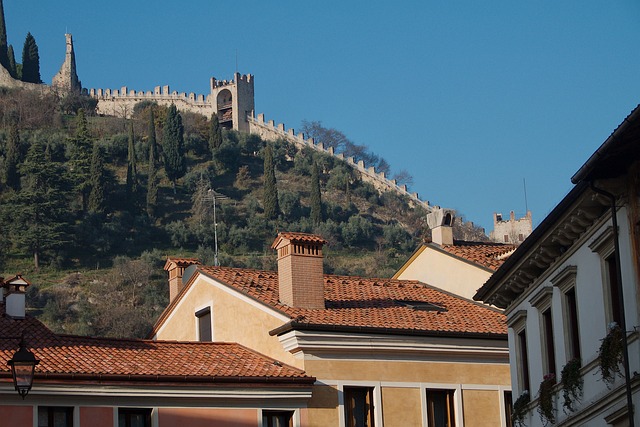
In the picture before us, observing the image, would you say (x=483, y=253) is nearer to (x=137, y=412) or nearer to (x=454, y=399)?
(x=454, y=399)

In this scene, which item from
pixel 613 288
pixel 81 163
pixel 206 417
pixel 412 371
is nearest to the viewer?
pixel 613 288

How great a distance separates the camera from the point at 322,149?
558 ft

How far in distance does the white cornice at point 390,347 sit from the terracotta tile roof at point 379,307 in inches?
8.1

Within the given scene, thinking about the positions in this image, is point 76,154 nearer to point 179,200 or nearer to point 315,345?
point 179,200

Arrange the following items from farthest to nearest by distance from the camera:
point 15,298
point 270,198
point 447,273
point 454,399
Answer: point 270,198, point 447,273, point 454,399, point 15,298

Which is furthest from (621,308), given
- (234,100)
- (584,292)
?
(234,100)

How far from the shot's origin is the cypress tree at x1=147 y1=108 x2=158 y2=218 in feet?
473

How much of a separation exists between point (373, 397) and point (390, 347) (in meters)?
1.02

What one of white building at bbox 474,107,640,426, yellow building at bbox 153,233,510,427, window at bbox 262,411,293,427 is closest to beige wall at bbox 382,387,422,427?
yellow building at bbox 153,233,510,427

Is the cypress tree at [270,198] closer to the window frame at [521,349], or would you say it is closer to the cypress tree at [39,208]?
the cypress tree at [39,208]

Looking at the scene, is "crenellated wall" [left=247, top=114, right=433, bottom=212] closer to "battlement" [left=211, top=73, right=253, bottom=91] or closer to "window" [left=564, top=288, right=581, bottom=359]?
"battlement" [left=211, top=73, right=253, bottom=91]

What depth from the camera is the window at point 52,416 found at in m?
23.8

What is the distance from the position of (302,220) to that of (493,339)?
11227 centimetres

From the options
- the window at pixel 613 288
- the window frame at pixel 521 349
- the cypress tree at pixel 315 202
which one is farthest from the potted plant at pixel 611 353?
the cypress tree at pixel 315 202
